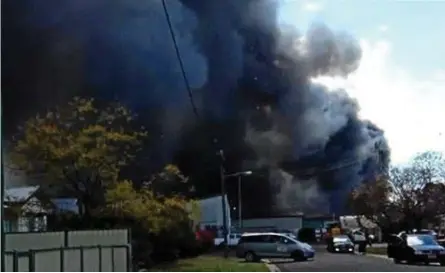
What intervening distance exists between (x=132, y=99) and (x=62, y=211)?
4.17 ft

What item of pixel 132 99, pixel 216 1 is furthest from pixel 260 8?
pixel 132 99

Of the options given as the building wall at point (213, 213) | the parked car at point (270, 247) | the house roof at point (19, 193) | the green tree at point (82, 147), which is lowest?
the parked car at point (270, 247)

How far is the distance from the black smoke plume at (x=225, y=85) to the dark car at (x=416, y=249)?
97cm

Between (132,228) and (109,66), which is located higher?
(109,66)

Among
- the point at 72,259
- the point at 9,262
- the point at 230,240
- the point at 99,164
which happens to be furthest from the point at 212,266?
the point at 9,262

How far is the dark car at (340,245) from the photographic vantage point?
337 inches

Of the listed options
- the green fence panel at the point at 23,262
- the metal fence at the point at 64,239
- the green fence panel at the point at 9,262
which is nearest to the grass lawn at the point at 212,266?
the metal fence at the point at 64,239

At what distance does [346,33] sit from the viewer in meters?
8.39

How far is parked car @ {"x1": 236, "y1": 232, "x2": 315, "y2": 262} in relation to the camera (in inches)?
338

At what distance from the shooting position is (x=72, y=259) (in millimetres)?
7777

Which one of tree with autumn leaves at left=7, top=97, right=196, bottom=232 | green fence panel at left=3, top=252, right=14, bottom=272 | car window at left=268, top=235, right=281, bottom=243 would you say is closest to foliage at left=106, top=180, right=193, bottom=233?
tree with autumn leaves at left=7, top=97, right=196, bottom=232

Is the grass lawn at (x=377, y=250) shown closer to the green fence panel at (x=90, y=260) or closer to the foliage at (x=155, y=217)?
the foliage at (x=155, y=217)

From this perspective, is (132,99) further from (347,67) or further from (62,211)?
(347,67)

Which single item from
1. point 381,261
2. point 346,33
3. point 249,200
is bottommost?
point 381,261
